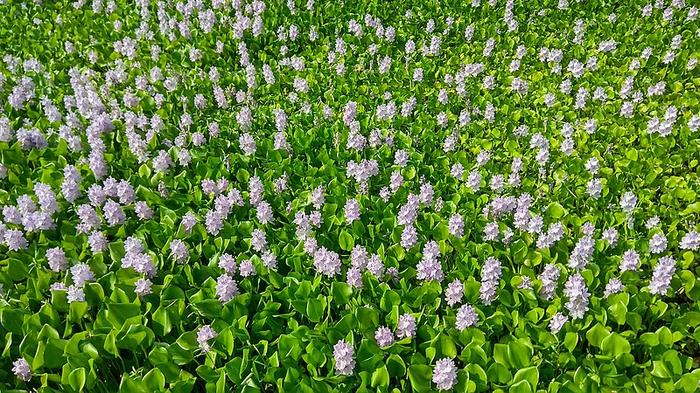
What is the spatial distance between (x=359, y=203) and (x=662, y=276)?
1.85 metres

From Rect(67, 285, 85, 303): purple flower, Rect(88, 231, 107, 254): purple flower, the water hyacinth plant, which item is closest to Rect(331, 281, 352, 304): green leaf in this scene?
the water hyacinth plant

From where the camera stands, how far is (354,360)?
3229 millimetres

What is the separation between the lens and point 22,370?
331 cm

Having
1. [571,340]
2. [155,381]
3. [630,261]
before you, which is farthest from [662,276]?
[155,381]

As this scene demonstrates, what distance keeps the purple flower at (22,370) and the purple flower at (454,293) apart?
7.27 ft

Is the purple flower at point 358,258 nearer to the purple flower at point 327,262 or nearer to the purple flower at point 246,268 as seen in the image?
the purple flower at point 327,262

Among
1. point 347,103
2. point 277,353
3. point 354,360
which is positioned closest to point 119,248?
point 277,353

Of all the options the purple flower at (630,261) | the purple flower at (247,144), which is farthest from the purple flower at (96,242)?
Answer: the purple flower at (630,261)

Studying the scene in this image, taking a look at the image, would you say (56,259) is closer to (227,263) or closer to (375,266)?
(227,263)

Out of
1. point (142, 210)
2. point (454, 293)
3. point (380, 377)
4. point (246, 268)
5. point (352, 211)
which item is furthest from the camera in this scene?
point (142, 210)

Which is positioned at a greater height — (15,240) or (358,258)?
(15,240)

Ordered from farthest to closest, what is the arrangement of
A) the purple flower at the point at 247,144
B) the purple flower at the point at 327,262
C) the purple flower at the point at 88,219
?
the purple flower at the point at 247,144, the purple flower at the point at 88,219, the purple flower at the point at 327,262

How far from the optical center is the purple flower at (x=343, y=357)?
10.4 feet

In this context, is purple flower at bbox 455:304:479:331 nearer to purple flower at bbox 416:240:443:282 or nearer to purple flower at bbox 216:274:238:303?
purple flower at bbox 416:240:443:282
